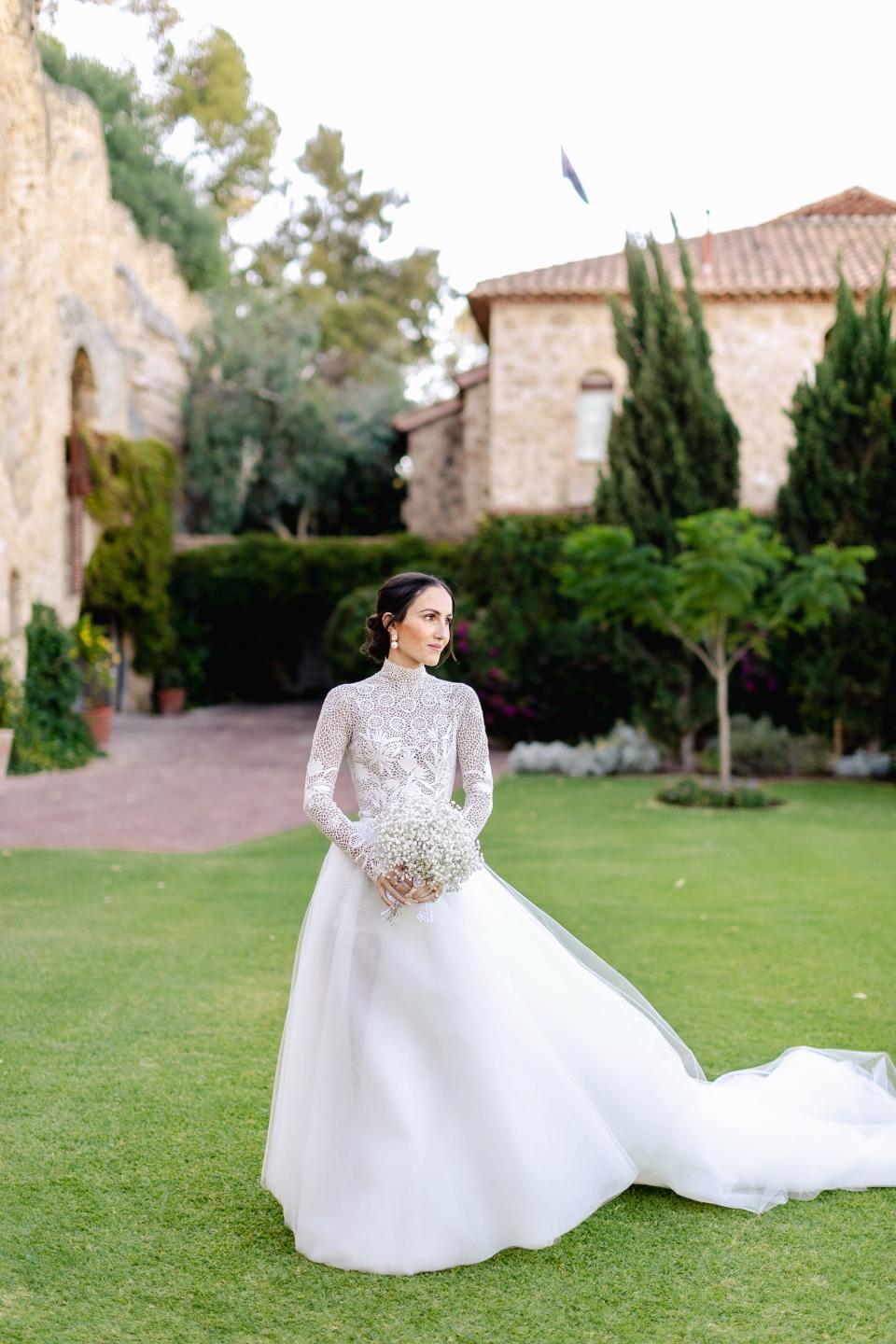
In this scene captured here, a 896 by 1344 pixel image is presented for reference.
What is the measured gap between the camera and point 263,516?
29016 mm

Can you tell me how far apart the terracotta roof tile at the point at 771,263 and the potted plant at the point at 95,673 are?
868cm

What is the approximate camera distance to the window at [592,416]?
819 inches

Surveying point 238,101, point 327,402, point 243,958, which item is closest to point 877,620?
point 243,958

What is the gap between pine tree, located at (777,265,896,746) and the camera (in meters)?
15.4

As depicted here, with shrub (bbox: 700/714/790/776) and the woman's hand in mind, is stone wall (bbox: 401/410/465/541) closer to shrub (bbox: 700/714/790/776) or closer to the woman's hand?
shrub (bbox: 700/714/790/776)

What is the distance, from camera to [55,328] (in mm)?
15539

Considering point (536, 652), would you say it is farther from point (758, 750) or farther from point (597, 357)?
point (597, 357)

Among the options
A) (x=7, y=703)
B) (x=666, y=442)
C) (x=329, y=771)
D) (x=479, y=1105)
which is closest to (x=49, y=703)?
(x=7, y=703)

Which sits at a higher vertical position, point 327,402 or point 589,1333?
point 327,402

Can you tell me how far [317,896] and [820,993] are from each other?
3.18m

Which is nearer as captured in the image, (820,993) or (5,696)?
(820,993)

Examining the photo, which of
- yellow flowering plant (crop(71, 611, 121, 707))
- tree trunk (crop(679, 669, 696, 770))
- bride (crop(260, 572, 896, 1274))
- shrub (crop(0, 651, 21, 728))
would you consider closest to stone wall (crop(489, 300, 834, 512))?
tree trunk (crop(679, 669, 696, 770))

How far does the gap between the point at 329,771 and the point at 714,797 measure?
9798 millimetres

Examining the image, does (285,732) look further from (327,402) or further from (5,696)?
(327,402)
